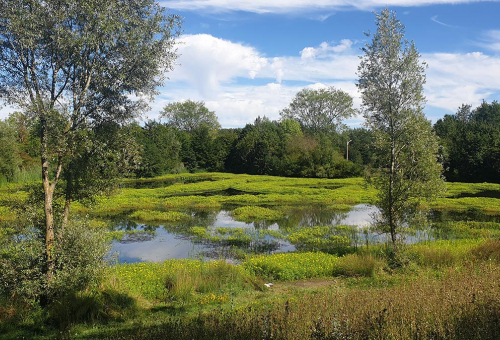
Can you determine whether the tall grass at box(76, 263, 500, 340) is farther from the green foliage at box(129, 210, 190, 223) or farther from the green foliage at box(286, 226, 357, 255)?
the green foliage at box(129, 210, 190, 223)

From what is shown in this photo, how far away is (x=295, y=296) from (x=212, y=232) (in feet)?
47.5

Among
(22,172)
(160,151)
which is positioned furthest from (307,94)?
(22,172)

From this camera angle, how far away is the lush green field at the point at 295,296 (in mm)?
6508

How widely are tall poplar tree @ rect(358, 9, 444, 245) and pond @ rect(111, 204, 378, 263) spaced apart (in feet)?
6.37

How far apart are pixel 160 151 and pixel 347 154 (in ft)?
139

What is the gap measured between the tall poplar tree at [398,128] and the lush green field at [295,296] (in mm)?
2409

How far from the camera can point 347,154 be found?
8288 centimetres

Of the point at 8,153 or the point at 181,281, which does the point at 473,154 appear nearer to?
the point at 181,281

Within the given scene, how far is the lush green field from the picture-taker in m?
6.51

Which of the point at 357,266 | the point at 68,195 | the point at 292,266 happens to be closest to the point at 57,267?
the point at 68,195

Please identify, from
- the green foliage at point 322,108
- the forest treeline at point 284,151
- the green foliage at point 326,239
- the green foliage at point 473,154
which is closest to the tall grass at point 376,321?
the green foliage at point 326,239

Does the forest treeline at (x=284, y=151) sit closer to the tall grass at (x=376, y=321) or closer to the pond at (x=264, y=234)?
the pond at (x=264, y=234)

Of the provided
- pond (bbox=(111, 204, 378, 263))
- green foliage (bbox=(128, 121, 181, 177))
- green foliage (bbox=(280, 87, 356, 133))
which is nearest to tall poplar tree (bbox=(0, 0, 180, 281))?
pond (bbox=(111, 204, 378, 263))

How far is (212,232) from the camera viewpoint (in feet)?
83.7
